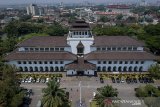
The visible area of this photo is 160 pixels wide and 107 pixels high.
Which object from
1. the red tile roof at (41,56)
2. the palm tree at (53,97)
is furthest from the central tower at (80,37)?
the palm tree at (53,97)

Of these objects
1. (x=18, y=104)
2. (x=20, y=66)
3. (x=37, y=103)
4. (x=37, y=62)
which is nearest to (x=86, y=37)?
(x=37, y=62)

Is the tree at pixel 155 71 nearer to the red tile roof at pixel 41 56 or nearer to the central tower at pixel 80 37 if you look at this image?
the central tower at pixel 80 37

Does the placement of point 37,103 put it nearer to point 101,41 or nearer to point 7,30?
point 101,41

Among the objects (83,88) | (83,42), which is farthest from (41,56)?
(83,88)

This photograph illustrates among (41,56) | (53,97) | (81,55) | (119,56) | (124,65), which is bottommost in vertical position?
(124,65)

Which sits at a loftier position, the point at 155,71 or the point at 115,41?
the point at 115,41

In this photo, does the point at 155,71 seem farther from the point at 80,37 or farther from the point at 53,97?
the point at 53,97

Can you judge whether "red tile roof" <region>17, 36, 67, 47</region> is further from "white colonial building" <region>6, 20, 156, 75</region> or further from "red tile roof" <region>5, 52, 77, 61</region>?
"red tile roof" <region>5, 52, 77, 61</region>
